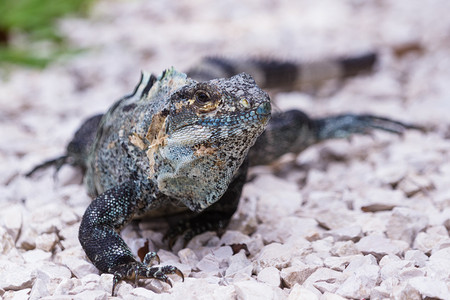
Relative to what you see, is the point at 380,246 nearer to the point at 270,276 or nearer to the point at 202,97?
the point at 270,276

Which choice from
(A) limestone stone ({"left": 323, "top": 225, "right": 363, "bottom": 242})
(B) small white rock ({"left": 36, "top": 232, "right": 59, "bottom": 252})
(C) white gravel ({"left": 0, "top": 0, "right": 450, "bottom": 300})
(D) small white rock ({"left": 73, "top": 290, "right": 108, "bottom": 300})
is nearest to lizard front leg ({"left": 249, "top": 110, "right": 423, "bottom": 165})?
(C) white gravel ({"left": 0, "top": 0, "right": 450, "bottom": 300})

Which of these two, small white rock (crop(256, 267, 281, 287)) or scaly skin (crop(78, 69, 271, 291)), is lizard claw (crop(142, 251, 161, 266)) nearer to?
scaly skin (crop(78, 69, 271, 291))

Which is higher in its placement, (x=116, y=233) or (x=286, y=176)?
(x=116, y=233)

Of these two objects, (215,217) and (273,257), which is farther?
(215,217)

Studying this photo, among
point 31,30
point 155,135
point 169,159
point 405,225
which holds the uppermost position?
point 31,30

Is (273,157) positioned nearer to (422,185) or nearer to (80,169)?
(422,185)

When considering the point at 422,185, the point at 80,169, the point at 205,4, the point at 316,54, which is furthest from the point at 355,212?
the point at 205,4

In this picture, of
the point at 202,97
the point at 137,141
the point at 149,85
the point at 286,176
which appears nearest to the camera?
the point at 202,97

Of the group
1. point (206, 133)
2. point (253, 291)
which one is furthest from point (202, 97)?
point (253, 291)
